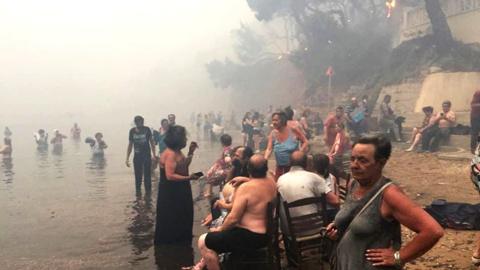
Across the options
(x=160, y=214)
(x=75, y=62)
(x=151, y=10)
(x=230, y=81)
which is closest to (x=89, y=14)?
(x=151, y=10)

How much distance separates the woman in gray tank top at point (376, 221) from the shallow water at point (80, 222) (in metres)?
4.01

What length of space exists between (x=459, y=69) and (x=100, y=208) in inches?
734

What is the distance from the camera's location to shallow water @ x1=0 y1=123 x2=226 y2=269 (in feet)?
21.1

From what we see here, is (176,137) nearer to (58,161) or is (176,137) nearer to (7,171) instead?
(7,171)

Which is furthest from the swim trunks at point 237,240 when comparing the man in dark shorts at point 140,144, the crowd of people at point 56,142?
the crowd of people at point 56,142

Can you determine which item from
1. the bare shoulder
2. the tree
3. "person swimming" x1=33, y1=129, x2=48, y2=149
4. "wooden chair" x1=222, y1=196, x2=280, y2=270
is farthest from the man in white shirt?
"person swimming" x1=33, y1=129, x2=48, y2=149

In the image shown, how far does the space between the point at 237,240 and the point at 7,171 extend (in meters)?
15.3

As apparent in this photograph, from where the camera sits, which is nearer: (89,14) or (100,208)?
(100,208)

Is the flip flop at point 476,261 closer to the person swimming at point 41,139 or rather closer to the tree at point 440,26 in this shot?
the tree at point 440,26

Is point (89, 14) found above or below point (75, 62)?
above

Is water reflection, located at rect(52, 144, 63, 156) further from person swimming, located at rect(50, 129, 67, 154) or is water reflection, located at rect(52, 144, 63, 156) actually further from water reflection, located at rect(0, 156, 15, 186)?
water reflection, located at rect(0, 156, 15, 186)

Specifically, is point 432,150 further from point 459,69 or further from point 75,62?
point 75,62

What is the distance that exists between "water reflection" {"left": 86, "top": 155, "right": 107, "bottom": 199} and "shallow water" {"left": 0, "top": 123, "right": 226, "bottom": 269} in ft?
0.11

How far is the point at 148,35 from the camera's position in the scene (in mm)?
168750
